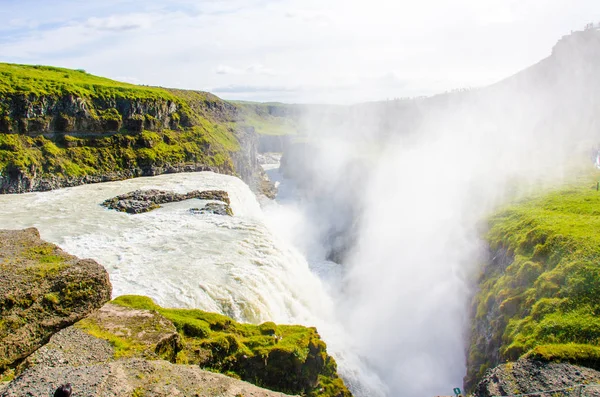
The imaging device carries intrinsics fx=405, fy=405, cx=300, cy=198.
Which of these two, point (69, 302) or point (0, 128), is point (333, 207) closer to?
point (0, 128)

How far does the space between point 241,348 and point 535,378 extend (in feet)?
35.2

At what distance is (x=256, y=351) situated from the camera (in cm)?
1648

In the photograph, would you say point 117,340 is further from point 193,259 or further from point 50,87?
point 50,87

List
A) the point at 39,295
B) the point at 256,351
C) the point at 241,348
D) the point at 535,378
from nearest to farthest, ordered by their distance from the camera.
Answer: the point at 39,295 < the point at 535,378 < the point at 241,348 < the point at 256,351

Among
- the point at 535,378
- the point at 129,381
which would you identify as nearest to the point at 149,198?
the point at 129,381

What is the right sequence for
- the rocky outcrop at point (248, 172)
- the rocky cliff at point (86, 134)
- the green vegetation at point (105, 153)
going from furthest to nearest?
the rocky outcrop at point (248, 172)
the rocky cliff at point (86, 134)
the green vegetation at point (105, 153)

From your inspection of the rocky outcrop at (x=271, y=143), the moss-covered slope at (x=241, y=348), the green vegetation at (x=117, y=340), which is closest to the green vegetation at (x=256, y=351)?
the moss-covered slope at (x=241, y=348)

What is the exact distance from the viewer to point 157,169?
57.4 metres

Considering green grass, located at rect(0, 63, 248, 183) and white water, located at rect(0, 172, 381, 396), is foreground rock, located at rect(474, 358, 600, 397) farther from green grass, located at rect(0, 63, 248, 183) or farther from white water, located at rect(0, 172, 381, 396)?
green grass, located at rect(0, 63, 248, 183)

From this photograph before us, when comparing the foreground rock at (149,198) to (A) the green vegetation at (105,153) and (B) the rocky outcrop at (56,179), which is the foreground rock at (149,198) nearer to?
(B) the rocky outcrop at (56,179)

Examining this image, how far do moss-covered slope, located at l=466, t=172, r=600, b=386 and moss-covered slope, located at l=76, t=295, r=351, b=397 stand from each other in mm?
8812

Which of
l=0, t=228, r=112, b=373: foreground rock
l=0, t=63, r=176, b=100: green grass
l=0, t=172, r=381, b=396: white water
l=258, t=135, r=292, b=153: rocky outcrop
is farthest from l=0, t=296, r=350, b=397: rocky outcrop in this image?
l=258, t=135, r=292, b=153: rocky outcrop

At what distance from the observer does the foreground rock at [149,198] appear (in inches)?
1476

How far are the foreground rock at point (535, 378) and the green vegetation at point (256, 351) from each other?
6823 millimetres
